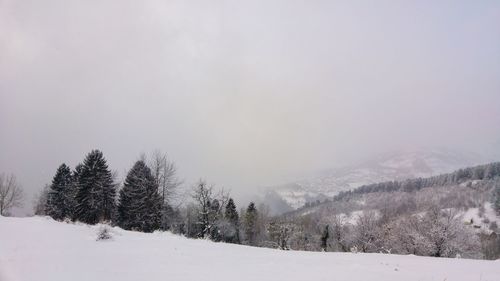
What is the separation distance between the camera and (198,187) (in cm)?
4906

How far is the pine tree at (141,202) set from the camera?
176ft

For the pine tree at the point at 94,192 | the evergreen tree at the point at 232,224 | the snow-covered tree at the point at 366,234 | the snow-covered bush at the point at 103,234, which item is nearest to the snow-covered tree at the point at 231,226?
the evergreen tree at the point at 232,224

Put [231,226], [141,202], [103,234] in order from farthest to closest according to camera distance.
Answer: [231,226] < [141,202] < [103,234]

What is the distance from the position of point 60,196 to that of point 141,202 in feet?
64.7

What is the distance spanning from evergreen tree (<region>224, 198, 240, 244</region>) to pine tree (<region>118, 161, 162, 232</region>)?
21683mm

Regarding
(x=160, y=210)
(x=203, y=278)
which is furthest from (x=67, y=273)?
(x=160, y=210)

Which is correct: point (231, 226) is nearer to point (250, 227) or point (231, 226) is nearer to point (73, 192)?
point (250, 227)

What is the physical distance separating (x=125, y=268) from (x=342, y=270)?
7.07m

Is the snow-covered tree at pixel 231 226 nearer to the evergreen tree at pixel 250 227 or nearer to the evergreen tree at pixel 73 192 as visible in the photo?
the evergreen tree at pixel 250 227

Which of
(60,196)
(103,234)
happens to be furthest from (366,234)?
(60,196)

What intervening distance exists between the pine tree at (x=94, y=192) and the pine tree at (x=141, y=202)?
12.9 ft

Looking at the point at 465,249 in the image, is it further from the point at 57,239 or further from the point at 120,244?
the point at 57,239

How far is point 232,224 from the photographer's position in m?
78.0

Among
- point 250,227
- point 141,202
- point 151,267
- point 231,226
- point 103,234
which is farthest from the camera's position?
point 250,227
